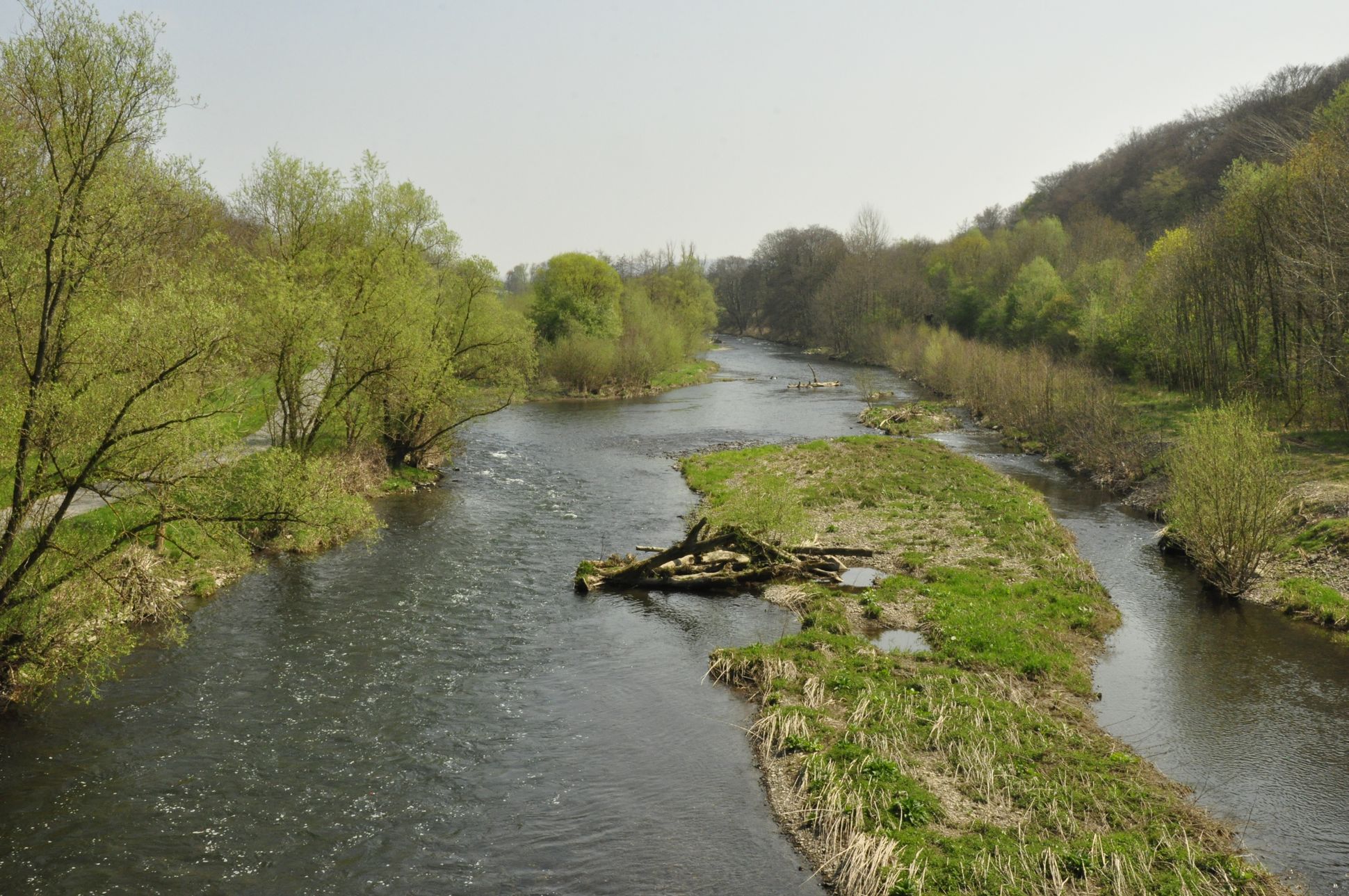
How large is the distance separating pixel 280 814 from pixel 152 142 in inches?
461

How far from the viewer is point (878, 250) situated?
399 feet

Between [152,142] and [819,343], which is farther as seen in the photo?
[819,343]

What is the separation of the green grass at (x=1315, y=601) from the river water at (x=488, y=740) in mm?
597

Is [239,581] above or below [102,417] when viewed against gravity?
below

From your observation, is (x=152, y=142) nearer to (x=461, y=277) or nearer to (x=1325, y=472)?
(x=461, y=277)

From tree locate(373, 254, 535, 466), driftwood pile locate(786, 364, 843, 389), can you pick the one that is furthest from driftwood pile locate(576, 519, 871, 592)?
driftwood pile locate(786, 364, 843, 389)

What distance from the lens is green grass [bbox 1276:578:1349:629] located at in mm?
19125

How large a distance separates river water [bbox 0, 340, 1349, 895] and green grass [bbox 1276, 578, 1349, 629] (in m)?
0.60

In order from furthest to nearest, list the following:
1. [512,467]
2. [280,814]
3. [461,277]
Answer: [512,467] → [461,277] → [280,814]

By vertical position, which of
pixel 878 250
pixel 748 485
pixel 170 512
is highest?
pixel 878 250

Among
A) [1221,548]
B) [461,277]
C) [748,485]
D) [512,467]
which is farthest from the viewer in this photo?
[512,467]

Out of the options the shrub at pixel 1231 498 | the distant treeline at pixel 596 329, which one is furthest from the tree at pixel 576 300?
the shrub at pixel 1231 498

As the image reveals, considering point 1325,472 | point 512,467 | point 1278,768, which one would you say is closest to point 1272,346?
point 1325,472

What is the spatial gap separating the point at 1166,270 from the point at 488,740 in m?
46.1
